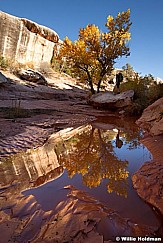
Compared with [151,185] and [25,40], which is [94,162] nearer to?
[151,185]

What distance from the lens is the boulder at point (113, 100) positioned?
1077cm

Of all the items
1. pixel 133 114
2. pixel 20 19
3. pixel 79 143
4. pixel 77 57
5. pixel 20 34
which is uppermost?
pixel 20 19

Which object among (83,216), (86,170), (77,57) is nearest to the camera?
(83,216)

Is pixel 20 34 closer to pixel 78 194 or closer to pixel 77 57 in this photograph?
pixel 77 57

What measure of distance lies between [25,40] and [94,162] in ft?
76.3

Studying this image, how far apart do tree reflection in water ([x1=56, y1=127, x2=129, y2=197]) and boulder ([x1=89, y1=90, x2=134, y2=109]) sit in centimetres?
582

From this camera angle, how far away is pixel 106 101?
12.1 meters

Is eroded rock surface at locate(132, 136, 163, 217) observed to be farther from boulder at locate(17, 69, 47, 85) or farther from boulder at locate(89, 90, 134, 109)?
boulder at locate(17, 69, 47, 85)

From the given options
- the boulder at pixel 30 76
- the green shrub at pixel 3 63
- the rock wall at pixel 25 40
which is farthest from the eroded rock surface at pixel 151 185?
the rock wall at pixel 25 40

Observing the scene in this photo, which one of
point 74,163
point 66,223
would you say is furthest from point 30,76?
point 66,223

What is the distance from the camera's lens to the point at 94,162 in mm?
3580

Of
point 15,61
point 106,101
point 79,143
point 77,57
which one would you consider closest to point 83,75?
point 77,57

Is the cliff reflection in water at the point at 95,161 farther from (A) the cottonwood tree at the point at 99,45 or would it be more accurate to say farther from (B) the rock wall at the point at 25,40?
(B) the rock wall at the point at 25,40

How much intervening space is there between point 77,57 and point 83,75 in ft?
6.12
